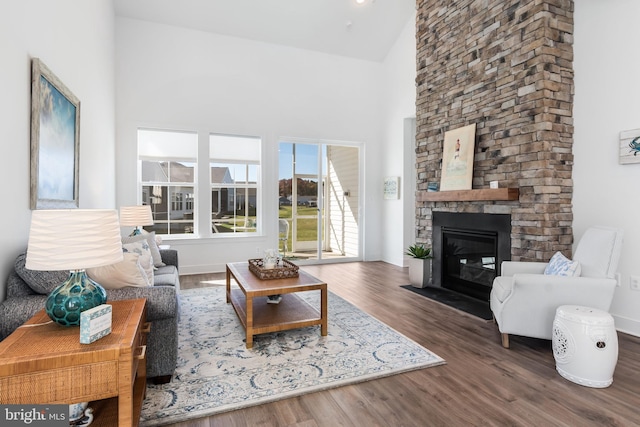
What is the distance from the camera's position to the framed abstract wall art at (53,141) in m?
2.38

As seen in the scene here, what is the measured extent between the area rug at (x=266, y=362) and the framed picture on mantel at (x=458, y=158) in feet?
6.65

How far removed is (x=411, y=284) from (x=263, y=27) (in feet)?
15.6

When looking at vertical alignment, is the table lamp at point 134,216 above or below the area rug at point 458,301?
above

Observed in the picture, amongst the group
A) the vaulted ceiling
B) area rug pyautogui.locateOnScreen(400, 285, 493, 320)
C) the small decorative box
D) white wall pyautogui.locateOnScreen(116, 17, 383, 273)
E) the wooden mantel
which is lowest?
area rug pyautogui.locateOnScreen(400, 285, 493, 320)

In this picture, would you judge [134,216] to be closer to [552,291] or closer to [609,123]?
[552,291]

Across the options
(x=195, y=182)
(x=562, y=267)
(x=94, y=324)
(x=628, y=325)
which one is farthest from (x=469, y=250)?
(x=195, y=182)

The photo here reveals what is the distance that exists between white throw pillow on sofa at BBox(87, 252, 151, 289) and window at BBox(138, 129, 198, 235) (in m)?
3.62

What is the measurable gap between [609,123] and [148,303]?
4.17 m

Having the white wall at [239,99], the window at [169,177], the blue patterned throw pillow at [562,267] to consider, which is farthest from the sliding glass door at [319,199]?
the blue patterned throw pillow at [562,267]

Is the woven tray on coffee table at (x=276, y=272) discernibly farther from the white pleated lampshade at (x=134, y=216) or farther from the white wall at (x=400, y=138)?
the white wall at (x=400, y=138)

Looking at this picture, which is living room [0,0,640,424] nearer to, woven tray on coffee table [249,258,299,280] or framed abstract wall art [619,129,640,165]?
framed abstract wall art [619,129,640,165]

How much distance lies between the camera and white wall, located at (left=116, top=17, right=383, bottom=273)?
17.6 ft

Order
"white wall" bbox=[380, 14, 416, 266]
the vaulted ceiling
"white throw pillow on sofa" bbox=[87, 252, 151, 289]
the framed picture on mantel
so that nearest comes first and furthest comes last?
"white throw pillow on sofa" bbox=[87, 252, 151, 289] → the framed picture on mantel → the vaulted ceiling → "white wall" bbox=[380, 14, 416, 266]

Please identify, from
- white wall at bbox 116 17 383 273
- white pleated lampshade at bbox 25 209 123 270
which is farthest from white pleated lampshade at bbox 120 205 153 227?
white pleated lampshade at bbox 25 209 123 270
